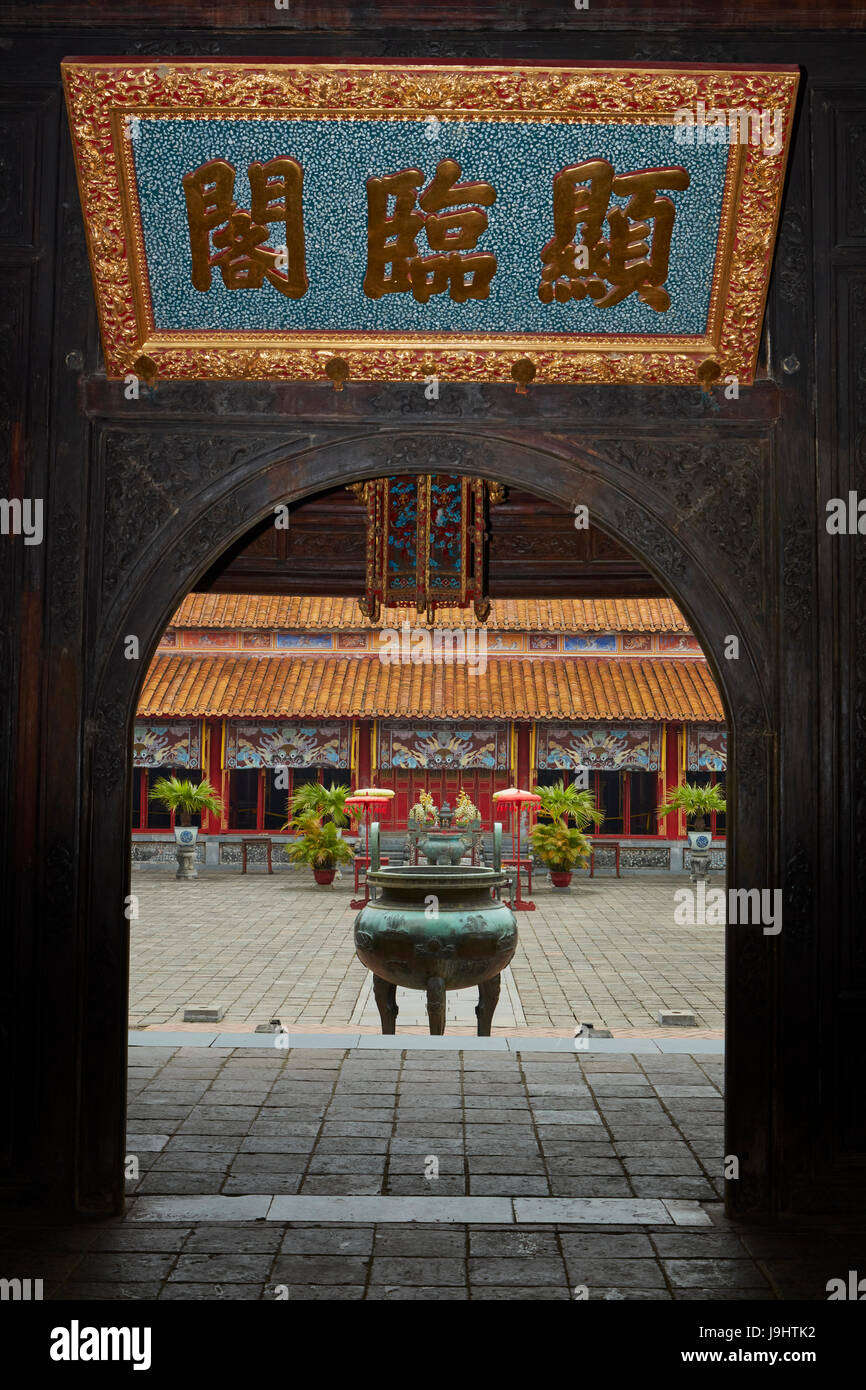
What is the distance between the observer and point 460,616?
849 inches

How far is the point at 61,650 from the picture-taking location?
3.72m

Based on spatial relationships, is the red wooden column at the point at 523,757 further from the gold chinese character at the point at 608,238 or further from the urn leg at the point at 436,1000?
the gold chinese character at the point at 608,238

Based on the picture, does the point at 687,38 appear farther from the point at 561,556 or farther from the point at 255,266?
the point at 561,556

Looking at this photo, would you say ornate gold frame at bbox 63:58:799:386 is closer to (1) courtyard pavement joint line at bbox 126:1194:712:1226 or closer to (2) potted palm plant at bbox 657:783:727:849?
(1) courtyard pavement joint line at bbox 126:1194:712:1226

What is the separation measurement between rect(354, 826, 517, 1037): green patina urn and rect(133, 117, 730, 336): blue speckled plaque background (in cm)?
365


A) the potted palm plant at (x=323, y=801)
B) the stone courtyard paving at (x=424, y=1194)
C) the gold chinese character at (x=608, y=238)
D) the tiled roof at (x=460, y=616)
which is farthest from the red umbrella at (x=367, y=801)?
the gold chinese character at (x=608, y=238)

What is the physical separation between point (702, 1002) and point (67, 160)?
287 inches

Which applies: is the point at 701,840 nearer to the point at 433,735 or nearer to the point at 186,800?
the point at 433,735

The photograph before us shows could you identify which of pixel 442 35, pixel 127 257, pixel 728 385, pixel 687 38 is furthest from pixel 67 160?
pixel 728 385

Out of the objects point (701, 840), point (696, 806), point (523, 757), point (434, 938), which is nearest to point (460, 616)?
point (523, 757)

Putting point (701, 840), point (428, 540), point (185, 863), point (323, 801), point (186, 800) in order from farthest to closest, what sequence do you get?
1. point (186, 800)
2. point (701, 840)
3. point (185, 863)
4. point (323, 801)
5. point (428, 540)

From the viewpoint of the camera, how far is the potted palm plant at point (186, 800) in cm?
1986

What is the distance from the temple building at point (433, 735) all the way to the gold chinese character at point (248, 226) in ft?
54.0

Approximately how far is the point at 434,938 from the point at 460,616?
15.4 metres
